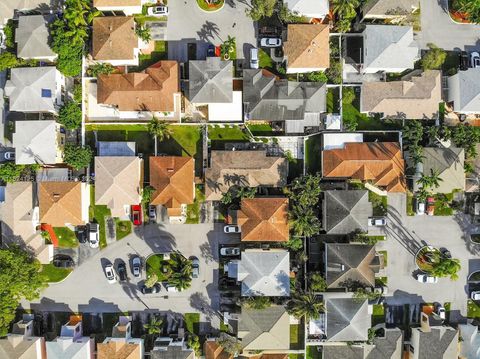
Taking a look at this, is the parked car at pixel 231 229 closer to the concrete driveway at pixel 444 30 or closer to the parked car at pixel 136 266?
the parked car at pixel 136 266

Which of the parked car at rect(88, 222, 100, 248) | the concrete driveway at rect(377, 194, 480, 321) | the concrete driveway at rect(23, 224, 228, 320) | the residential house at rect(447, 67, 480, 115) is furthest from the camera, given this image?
the concrete driveway at rect(377, 194, 480, 321)

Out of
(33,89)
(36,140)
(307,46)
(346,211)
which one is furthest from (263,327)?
(33,89)

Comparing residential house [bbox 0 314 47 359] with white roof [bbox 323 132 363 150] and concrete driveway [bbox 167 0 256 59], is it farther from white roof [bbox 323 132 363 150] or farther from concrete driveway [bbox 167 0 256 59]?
white roof [bbox 323 132 363 150]

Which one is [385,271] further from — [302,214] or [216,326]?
[216,326]

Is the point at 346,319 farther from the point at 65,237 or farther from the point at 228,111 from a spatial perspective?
the point at 65,237

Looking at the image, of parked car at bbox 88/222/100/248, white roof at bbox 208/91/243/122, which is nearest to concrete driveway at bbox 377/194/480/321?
white roof at bbox 208/91/243/122

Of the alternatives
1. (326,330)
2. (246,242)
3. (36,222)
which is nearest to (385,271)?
(326,330)
